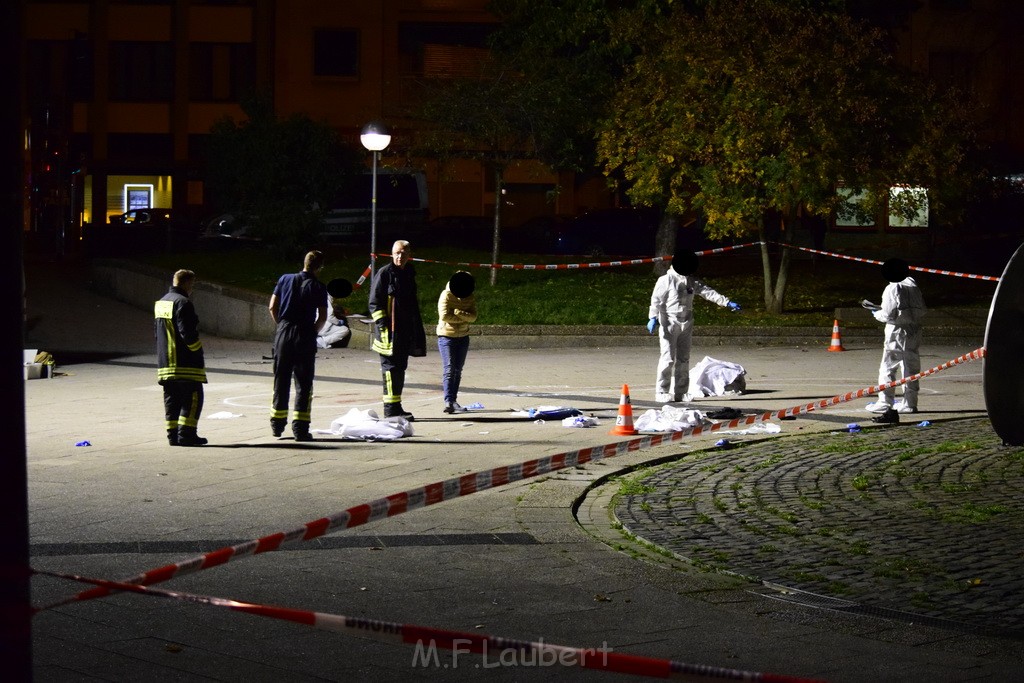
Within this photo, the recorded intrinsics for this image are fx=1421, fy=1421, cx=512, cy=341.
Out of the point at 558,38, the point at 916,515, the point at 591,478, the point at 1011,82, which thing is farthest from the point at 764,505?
the point at 1011,82

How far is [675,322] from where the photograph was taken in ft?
47.8

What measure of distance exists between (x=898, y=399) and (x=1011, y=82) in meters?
33.6

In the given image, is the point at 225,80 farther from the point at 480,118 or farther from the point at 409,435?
the point at 409,435

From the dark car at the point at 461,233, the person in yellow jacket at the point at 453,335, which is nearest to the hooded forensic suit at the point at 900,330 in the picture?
the person in yellow jacket at the point at 453,335

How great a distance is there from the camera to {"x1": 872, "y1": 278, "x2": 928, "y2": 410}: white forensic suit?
13.1 metres

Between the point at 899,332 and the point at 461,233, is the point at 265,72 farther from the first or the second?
the point at 899,332

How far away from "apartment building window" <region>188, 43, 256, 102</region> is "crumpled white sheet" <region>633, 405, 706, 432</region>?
42152 mm

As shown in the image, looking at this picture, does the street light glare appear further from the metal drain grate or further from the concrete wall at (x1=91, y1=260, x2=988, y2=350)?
the metal drain grate

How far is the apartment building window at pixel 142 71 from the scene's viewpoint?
52.9 m

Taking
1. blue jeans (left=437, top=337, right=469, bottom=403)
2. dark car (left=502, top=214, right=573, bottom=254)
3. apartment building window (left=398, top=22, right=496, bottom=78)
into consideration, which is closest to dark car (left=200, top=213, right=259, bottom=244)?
dark car (left=502, top=214, right=573, bottom=254)

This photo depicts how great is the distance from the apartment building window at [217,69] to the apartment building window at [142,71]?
836mm

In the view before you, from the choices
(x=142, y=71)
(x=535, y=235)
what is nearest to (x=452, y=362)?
(x=535, y=235)

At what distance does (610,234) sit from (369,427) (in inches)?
937

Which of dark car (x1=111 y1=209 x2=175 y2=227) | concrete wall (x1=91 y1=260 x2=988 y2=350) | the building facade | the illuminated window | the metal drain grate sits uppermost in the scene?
the building facade
